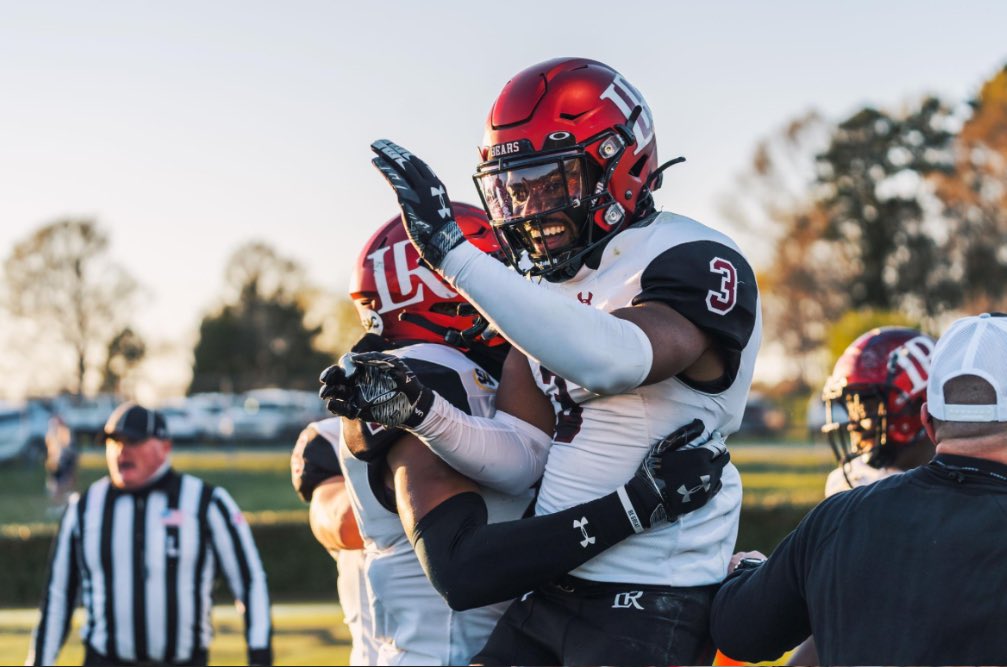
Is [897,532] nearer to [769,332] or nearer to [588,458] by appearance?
[588,458]

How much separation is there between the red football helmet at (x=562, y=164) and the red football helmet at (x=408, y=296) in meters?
0.35

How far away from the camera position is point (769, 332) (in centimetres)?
4222

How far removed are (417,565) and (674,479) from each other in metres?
0.87

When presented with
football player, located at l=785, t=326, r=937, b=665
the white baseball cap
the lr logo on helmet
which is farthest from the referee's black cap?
the white baseball cap

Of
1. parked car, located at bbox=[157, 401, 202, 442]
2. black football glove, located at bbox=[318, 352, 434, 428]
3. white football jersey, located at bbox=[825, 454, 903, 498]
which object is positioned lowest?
parked car, located at bbox=[157, 401, 202, 442]

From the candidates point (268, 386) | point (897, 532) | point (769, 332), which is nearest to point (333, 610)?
point (897, 532)

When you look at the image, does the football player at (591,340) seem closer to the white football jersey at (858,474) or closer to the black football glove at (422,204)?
the black football glove at (422,204)

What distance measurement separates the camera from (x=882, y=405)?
14.4 feet

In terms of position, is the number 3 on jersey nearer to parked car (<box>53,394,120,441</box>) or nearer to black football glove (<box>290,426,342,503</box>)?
black football glove (<box>290,426,342,503</box>)

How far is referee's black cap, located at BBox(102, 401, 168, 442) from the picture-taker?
19.5 ft

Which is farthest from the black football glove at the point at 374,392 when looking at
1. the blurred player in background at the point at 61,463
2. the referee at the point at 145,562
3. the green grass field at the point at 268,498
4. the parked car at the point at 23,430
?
the parked car at the point at 23,430

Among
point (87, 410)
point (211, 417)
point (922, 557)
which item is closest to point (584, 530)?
point (922, 557)

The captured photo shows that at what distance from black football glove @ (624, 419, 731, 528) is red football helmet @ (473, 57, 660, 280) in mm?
466

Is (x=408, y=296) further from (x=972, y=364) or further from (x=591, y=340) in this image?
(x=972, y=364)
